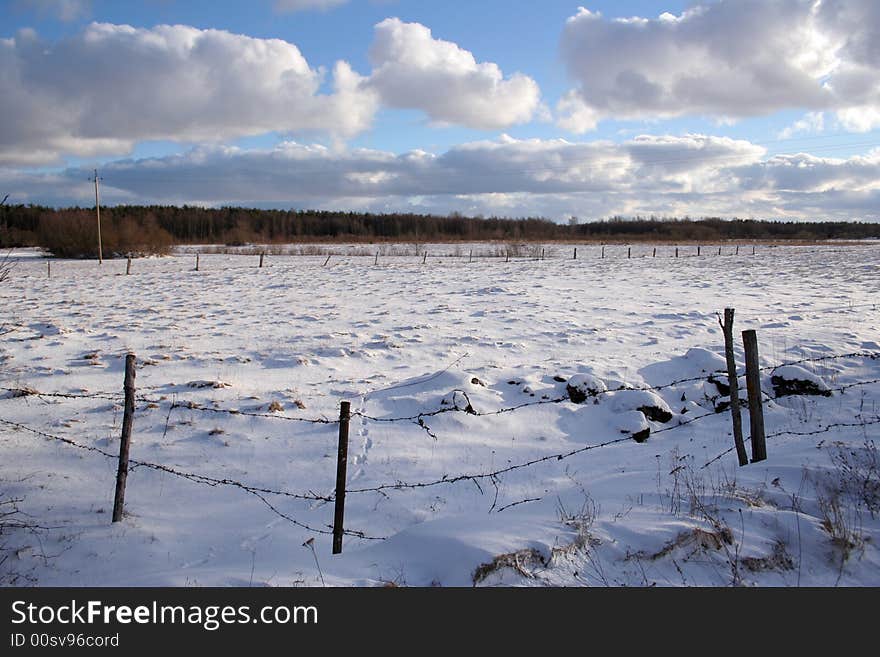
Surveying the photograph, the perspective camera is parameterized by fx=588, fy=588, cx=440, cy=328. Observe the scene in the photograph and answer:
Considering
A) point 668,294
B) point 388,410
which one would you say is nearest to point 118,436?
point 388,410

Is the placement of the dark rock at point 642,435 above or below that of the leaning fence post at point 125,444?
below

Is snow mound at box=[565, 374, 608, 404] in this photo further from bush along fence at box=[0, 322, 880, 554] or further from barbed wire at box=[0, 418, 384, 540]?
barbed wire at box=[0, 418, 384, 540]

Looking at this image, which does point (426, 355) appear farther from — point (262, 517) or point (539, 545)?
point (539, 545)

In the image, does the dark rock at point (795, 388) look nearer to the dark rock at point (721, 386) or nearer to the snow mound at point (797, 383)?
the snow mound at point (797, 383)

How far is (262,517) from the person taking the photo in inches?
A: 258

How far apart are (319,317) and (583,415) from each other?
1080cm

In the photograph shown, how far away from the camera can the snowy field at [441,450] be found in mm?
4492

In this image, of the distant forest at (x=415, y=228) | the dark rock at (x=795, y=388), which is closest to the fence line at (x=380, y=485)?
the dark rock at (x=795, y=388)

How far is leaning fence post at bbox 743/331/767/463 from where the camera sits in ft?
20.6

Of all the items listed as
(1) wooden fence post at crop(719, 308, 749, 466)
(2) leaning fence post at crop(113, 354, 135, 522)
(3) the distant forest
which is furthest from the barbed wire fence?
(3) the distant forest

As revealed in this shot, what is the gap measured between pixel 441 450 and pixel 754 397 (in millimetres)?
4071

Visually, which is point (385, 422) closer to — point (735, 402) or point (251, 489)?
point (251, 489)

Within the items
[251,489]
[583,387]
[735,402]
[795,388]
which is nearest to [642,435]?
[583,387]

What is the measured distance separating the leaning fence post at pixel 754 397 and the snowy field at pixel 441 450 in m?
0.39
